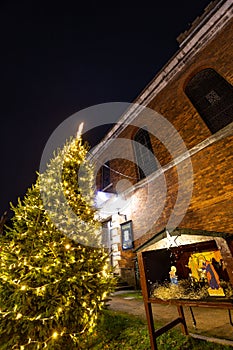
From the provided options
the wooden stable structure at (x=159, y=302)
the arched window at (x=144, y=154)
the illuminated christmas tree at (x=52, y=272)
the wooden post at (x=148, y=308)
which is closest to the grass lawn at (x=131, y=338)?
the wooden stable structure at (x=159, y=302)

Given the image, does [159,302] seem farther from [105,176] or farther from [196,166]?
[105,176]

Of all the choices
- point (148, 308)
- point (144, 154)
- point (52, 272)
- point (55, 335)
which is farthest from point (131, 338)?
point (144, 154)

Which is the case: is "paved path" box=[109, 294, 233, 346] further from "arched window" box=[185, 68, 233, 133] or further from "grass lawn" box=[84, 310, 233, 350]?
"arched window" box=[185, 68, 233, 133]

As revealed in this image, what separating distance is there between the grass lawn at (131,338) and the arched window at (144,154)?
6404 millimetres

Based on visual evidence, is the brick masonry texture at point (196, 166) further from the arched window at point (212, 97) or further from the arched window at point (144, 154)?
Result: the arched window at point (144, 154)

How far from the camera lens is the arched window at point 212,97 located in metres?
7.55

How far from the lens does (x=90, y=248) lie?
4797 mm

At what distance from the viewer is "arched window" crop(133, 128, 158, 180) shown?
10.0 metres

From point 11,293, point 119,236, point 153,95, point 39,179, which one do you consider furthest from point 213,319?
point 153,95

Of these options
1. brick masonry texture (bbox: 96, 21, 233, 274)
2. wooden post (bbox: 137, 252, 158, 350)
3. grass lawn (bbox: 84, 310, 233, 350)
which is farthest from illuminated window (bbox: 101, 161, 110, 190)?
wooden post (bbox: 137, 252, 158, 350)

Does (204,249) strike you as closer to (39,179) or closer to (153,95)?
(39,179)

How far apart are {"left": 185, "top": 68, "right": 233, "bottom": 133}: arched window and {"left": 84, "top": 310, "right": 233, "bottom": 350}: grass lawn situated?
22.0ft

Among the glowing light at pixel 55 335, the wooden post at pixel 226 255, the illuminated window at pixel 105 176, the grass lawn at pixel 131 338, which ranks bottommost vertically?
the grass lawn at pixel 131 338

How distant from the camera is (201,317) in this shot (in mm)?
4777
